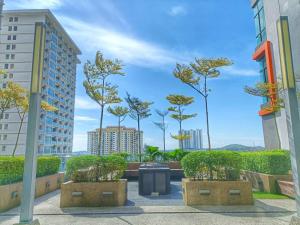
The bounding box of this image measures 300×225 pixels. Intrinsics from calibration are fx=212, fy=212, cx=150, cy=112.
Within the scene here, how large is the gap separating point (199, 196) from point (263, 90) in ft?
22.7

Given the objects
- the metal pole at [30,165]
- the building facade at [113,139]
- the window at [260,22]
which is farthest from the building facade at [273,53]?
the building facade at [113,139]

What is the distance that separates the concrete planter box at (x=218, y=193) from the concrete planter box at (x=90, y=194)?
177 cm

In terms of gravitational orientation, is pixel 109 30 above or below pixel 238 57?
below

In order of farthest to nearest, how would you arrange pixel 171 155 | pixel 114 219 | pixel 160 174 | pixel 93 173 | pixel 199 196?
pixel 171 155, pixel 160 174, pixel 93 173, pixel 199 196, pixel 114 219

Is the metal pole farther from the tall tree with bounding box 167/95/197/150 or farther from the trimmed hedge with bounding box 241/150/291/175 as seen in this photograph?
the tall tree with bounding box 167/95/197/150

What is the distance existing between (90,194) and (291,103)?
185 inches

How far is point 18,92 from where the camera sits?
26.9 ft

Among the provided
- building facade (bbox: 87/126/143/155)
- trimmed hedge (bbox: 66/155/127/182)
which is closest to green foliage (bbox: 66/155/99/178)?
trimmed hedge (bbox: 66/155/127/182)

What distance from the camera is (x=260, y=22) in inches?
590

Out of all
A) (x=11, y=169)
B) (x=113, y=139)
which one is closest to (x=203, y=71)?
(x=11, y=169)

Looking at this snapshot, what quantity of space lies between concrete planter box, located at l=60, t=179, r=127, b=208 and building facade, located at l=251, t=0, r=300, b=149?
699 cm

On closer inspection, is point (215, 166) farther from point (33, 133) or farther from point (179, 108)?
point (179, 108)

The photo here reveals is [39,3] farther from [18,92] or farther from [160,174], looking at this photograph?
[160,174]

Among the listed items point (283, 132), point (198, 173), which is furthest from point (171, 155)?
point (198, 173)
